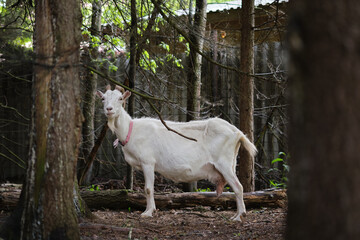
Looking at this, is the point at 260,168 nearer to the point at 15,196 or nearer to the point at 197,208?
the point at 197,208

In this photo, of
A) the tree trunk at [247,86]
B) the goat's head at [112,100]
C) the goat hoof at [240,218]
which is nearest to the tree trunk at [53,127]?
the goat's head at [112,100]

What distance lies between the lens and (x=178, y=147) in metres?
7.62

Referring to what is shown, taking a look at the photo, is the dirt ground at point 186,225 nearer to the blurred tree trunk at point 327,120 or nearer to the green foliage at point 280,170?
the green foliage at point 280,170

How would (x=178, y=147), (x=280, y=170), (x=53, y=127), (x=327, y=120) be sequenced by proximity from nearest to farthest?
(x=327, y=120)
(x=53, y=127)
(x=178, y=147)
(x=280, y=170)

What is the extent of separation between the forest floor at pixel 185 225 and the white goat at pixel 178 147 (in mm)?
509

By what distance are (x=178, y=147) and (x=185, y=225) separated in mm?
1750

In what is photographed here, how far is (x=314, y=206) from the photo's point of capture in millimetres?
1851

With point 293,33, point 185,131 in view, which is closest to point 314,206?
point 293,33

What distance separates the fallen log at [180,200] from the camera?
7.46 meters

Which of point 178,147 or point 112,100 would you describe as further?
point 178,147

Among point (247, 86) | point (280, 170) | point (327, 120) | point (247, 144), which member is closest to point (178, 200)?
point (247, 144)

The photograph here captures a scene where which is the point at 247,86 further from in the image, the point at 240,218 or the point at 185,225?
the point at 185,225

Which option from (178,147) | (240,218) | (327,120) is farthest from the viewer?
(178,147)

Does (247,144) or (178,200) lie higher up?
(247,144)
